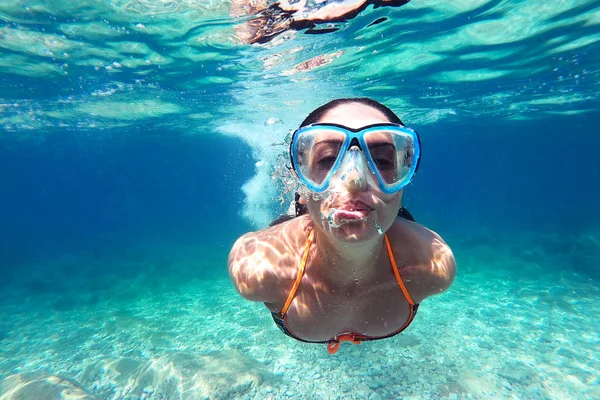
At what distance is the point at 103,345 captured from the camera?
12.1m

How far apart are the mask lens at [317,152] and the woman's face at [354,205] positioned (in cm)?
13

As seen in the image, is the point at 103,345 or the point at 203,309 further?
the point at 203,309

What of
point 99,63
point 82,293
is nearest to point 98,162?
point 82,293

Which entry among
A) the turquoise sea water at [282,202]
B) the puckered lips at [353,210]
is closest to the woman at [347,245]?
the puckered lips at [353,210]

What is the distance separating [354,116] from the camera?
99.3 inches

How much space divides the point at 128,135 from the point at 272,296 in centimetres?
3670

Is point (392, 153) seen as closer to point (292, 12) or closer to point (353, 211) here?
point (353, 211)

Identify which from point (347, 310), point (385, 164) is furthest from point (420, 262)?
point (385, 164)

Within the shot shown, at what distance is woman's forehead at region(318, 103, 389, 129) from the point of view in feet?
8.02

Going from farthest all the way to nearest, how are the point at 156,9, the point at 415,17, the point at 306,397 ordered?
the point at 415,17
the point at 156,9
the point at 306,397

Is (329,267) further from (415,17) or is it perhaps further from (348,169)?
(415,17)

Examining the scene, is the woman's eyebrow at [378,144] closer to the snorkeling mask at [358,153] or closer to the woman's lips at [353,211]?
the snorkeling mask at [358,153]

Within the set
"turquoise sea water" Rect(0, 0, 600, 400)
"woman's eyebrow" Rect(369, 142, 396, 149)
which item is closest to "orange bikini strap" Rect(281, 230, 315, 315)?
"woman's eyebrow" Rect(369, 142, 396, 149)

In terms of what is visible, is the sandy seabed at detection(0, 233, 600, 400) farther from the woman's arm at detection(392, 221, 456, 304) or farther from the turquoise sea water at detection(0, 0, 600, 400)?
the woman's arm at detection(392, 221, 456, 304)
